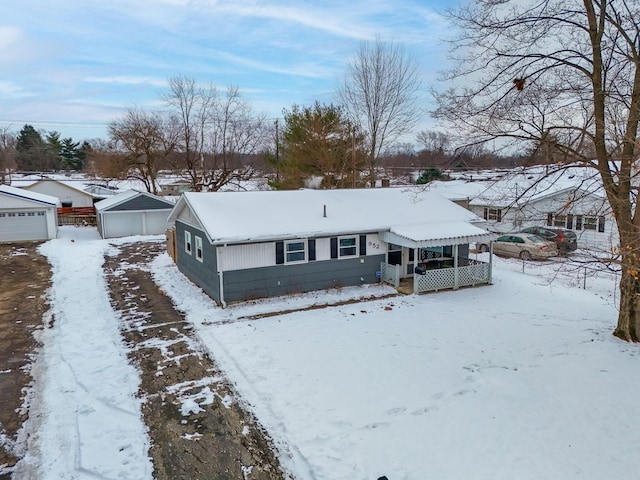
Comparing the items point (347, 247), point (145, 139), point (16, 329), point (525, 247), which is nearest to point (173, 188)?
point (145, 139)

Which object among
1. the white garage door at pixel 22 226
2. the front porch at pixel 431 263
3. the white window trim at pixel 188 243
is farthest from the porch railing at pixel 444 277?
the white garage door at pixel 22 226

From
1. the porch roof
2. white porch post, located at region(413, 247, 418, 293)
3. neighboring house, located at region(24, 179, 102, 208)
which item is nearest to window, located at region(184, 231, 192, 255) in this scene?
the porch roof

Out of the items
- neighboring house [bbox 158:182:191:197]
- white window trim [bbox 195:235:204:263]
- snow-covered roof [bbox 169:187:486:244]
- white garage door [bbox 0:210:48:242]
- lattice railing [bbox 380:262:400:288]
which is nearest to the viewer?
snow-covered roof [bbox 169:187:486:244]

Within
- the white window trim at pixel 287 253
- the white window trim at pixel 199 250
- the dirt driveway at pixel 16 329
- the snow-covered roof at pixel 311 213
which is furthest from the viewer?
the white window trim at pixel 199 250

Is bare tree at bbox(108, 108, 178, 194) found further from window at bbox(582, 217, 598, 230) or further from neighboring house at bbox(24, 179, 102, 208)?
window at bbox(582, 217, 598, 230)

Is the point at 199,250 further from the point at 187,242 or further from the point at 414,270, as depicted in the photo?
the point at 414,270

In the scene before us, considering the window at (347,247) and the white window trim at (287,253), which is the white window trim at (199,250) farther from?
the window at (347,247)
